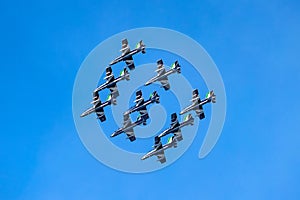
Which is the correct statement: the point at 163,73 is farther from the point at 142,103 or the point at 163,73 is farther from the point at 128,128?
the point at 128,128

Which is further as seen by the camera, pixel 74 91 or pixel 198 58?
pixel 198 58

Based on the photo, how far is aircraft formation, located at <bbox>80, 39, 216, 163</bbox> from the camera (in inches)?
146

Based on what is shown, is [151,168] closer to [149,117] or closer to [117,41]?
[149,117]

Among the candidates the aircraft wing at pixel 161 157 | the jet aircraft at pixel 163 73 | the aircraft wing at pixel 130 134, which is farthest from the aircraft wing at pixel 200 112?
the aircraft wing at pixel 130 134

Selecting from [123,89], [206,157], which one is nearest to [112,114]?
[123,89]

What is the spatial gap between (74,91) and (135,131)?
519 millimetres

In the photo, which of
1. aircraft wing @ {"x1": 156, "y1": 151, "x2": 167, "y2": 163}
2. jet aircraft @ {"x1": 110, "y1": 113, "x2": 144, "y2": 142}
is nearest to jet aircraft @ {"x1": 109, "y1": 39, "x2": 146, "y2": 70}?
jet aircraft @ {"x1": 110, "y1": 113, "x2": 144, "y2": 142}

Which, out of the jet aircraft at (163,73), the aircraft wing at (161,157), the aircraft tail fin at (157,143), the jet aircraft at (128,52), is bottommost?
the aircraft wing at (161,157)

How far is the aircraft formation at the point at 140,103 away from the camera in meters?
3.70

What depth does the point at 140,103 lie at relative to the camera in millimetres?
3754

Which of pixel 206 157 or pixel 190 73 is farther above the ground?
pixel 190 73

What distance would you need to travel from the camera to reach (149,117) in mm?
3809

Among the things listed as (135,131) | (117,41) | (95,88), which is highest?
(117,41)

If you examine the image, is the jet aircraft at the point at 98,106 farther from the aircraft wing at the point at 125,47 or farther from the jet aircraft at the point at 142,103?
the aircraft wing at the point at 125,47
